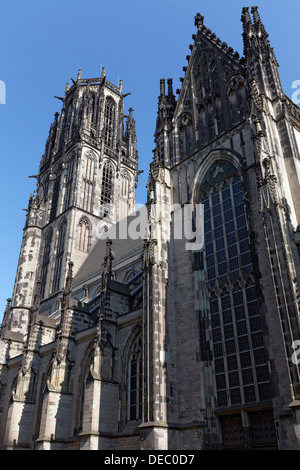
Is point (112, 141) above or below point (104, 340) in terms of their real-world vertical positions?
above

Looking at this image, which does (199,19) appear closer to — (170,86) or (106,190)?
(170,86)

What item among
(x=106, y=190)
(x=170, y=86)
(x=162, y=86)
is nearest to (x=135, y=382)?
(x=162, y=86)

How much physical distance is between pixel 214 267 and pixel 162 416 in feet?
20.7

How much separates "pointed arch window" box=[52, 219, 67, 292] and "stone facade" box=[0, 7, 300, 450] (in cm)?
803

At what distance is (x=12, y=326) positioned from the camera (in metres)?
35.9

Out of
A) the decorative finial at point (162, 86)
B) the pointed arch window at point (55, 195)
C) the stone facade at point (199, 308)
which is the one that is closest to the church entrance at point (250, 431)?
the stone facade at point (199, 308)

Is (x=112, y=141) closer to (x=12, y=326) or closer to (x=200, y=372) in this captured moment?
(x=12, y=326)

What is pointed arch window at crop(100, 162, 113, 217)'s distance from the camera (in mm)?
42500

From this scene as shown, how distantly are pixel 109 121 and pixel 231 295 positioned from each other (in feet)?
120

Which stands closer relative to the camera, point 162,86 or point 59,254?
point 162,86

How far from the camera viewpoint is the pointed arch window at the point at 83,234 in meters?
38.5

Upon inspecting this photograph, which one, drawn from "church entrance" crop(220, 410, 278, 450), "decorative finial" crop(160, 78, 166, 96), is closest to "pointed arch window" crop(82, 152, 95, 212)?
"decorative finial" crop(160, 78, 166, 96)

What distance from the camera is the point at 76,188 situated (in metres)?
40.7
